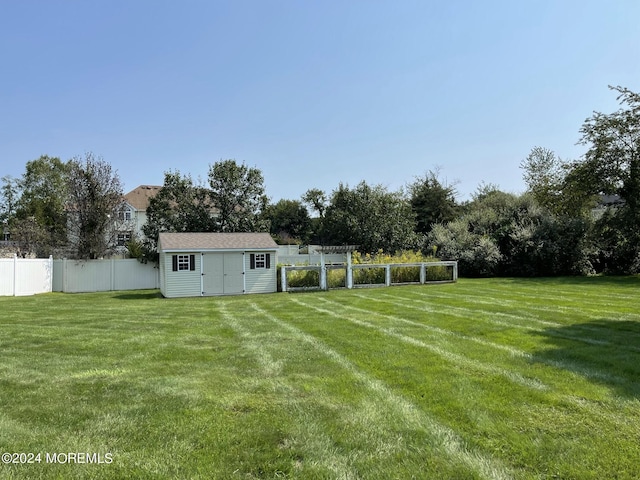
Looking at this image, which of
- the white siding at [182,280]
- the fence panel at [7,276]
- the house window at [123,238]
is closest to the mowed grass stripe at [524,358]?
the white siding at [182,280]

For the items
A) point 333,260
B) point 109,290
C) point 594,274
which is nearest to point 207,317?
point 109,290

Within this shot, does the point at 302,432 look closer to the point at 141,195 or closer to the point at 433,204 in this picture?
the point at 433,204

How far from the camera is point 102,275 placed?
2145 centimetres

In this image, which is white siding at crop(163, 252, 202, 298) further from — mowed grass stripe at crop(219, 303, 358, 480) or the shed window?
mowed grass stripe at crop(219, 303, 358, 480)

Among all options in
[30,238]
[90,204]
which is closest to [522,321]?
[90,204]

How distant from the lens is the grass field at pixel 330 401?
2873 millimetres

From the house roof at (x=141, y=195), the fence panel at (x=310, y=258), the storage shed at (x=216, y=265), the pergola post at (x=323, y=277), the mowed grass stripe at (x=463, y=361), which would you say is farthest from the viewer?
the house roof at (x=141, y=195)

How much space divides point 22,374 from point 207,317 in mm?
5142

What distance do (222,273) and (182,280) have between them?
1652mm

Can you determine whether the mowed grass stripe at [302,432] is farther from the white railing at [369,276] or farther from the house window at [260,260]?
the house window at [260,260]

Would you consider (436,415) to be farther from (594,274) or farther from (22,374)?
(594,274)

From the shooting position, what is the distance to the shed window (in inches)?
677

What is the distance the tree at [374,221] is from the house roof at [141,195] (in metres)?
18.6

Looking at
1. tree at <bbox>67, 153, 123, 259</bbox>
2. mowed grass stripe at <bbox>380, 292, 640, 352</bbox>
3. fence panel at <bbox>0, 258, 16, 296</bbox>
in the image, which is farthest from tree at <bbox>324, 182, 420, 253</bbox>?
fence panel at <bbox>0, 258, 16, 296</bbox>
